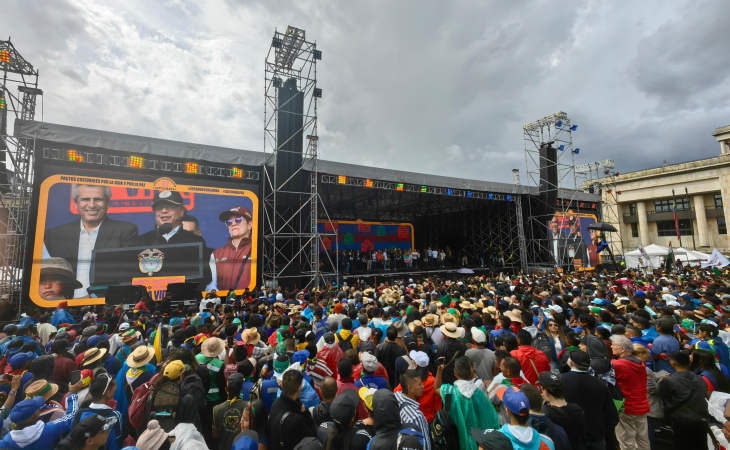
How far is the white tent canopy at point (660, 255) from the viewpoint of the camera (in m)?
19.2

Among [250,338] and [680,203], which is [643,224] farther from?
[250,338]

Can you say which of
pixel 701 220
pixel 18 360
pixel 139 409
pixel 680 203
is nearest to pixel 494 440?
pixel 139 409

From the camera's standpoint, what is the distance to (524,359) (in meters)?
3.48

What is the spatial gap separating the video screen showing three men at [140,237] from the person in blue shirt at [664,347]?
12112 millimetres

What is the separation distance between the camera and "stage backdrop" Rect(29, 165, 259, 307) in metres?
9.90

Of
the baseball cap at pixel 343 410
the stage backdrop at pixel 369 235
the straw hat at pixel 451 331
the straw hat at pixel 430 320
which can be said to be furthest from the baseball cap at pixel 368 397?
the stage backdrop at pixel 369 235

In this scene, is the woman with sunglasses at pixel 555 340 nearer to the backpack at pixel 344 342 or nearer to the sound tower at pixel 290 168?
the backpack at pixel 344 342

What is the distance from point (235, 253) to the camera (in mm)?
12633

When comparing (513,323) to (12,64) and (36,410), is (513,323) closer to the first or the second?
(36,410)

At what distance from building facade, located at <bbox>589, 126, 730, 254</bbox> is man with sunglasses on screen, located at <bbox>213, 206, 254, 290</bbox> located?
108 feet

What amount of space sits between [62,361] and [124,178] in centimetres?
945

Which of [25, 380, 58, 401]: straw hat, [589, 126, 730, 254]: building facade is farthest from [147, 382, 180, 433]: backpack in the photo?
[589, 126, 730, 254]: building facade

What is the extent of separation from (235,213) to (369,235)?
12186mm

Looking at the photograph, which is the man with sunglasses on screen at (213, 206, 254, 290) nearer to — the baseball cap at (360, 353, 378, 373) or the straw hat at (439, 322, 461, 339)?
the straw hat at (439, 322, 461, 339)
